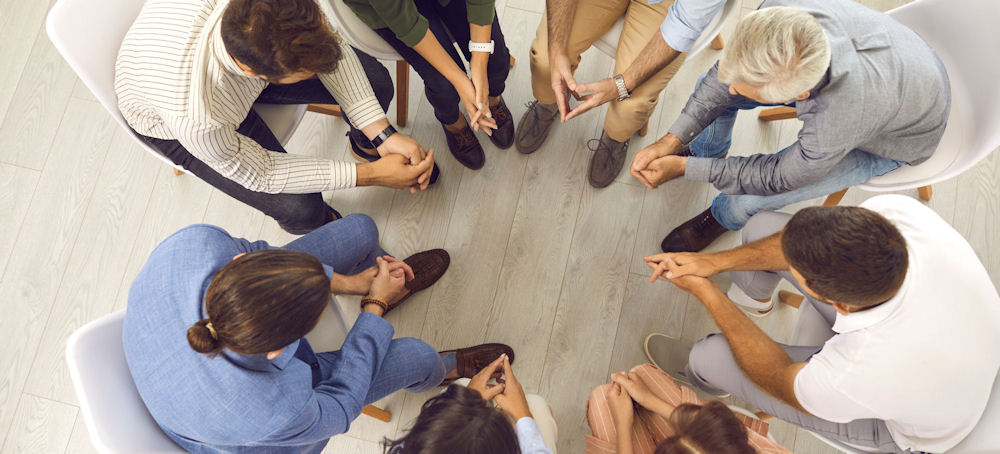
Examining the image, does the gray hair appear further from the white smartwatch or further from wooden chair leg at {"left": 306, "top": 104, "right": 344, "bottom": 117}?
wooden chair leg at {"left": 306, "top": 104, "right": 344, "bottom": 117}

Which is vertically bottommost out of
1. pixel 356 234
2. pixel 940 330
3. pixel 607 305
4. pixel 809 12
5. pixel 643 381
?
pixel 607 305

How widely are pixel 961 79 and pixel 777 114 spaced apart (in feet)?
2.05

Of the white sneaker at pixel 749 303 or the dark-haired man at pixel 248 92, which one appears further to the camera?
the white sneaker at pixel 749 303

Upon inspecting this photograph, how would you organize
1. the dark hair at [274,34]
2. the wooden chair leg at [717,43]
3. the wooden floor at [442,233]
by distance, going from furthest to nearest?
1. the wooden chair leg at [717,43]
2. the wooden floor at [442,233]
3. the dark hair at [274,34]

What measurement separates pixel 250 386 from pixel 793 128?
7.31 feet

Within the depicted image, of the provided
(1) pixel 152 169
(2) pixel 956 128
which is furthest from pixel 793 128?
(1) pixel 152 169

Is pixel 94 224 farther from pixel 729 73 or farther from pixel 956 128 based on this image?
pixel 956 128

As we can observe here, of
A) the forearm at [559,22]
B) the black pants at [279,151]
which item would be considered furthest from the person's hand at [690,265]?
the black pants at [279,151]

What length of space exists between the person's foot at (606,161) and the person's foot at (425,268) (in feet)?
2.25

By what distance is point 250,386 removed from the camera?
125 cm

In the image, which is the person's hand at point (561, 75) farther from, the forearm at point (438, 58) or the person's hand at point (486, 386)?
the person's hand at point (486, 386)

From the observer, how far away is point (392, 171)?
1873 millimetres

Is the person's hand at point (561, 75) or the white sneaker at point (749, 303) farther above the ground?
the person's hand at point (561, 75)

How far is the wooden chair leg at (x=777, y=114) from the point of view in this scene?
7.23 feet
